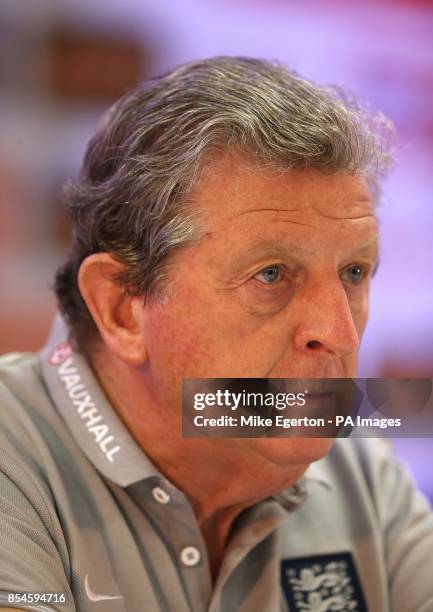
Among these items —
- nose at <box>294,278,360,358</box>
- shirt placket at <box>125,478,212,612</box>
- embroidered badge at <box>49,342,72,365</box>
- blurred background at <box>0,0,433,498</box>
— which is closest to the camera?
nose at <box>294,278,360,358</box>

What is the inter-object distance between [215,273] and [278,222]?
115 millimetres

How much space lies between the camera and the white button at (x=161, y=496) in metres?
1.33

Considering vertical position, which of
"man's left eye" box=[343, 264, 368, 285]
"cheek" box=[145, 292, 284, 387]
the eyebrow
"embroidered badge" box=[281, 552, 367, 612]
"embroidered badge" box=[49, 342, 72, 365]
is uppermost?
the eyebrow

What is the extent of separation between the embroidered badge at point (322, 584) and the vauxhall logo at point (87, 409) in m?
0.35

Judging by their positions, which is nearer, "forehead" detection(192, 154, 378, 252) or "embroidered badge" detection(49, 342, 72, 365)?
"forehead" detection(192, 154, 378, 252)

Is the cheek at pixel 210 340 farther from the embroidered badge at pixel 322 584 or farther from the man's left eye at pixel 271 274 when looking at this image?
the embroidered badge at pixel 322 584

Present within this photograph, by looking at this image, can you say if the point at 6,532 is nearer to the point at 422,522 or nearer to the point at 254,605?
the point at 254,605

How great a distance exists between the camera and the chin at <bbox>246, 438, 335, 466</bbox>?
1193 millimetres

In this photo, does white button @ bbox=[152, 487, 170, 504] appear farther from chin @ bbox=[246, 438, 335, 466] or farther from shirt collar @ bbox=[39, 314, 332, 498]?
chin @ bbox=[246, 438, 335, 466]

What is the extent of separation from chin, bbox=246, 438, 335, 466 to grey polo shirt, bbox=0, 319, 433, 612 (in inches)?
7.6

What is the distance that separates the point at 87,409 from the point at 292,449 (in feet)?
1.19

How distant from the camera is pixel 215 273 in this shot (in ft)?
4.07

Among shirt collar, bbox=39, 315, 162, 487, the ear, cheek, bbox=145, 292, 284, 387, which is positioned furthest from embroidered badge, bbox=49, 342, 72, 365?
cheek, bbox=145, 292, 284, 387

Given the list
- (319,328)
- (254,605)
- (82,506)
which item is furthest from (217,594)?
(319,328)
